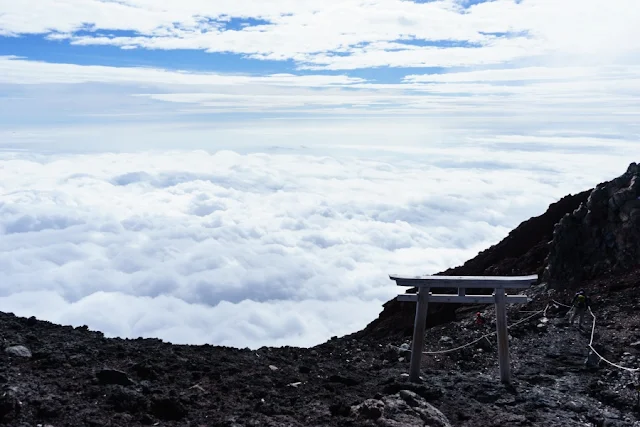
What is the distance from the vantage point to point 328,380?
41.8ft

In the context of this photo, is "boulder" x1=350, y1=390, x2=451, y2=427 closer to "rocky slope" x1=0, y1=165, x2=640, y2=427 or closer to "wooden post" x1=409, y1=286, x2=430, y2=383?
"rocky slope" x1=0, y1=165, x2=640, y2=427

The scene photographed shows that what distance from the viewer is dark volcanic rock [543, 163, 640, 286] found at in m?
23.7

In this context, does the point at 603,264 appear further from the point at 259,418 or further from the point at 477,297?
the point at 259,418

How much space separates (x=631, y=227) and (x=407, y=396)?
17027 mm

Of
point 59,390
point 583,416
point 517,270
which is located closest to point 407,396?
point 583,416

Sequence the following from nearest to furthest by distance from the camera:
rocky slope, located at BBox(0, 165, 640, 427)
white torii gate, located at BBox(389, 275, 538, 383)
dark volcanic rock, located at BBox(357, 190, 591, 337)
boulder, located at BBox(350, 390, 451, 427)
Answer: boulder, located at BBox(350, 390, 451, 427) < rocky slope, located at BBox(0, 165, 640, 427) < white torii gate, located at BBox(389, 275, 538, 383) < dark volcanic rock, located at BBox(357, 190, 591, 337)

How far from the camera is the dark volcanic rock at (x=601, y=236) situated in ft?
77.8

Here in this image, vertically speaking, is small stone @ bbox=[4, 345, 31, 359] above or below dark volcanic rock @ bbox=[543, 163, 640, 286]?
below

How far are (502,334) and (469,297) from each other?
1.09 metres

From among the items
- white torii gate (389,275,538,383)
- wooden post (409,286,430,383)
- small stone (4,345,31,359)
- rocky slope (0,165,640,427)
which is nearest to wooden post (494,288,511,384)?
white torii gate (389,275,538,383)

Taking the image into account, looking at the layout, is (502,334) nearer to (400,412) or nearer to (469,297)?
(469,297)

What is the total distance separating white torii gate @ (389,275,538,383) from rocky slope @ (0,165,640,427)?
1.80 ft

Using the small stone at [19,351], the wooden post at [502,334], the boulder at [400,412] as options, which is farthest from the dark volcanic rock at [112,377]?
the wooden post at [502,334]

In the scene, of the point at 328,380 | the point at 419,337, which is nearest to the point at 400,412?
the point at 328,380
